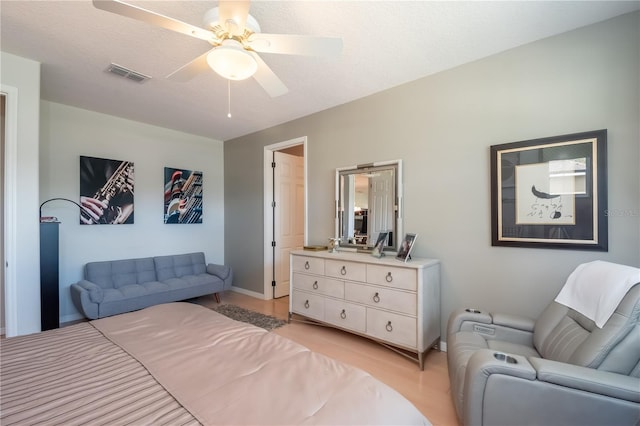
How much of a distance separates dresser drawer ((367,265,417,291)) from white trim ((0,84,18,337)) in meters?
3.09

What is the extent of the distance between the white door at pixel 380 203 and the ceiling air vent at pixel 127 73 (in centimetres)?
253

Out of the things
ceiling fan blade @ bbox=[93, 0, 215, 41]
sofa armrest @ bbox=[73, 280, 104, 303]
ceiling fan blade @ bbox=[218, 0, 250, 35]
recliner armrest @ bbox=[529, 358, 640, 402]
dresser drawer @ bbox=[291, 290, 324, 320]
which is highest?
ceiling fan blade @ bbox=[218, 0, 250, 35]

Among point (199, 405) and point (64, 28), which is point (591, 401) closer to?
point (199, 405)

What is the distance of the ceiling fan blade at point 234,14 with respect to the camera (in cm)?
137

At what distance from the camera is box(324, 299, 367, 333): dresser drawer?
8.99 ft

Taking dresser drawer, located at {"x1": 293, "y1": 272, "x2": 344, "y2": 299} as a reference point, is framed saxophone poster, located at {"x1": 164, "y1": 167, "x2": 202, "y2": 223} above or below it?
above

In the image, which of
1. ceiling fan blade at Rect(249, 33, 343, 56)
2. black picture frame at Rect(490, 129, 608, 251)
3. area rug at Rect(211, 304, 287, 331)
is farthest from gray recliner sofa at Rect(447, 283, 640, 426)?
area rug at Rect(211, 304, 287, 331)

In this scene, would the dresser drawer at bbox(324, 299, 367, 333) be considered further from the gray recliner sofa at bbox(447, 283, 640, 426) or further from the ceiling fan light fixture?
the ceiling fan light fixture

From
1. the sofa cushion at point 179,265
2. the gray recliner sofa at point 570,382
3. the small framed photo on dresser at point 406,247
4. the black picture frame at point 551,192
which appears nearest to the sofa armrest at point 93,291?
the sofa cushion at point 179,265

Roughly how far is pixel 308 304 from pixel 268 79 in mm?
2349

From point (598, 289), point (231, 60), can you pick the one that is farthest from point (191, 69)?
point (598, 289)

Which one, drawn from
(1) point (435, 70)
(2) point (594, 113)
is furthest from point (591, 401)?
(1) point (435, 70)

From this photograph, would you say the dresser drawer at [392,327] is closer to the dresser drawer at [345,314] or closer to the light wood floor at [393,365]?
the dresser drawer at [345,314]

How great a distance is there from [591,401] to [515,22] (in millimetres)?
2306
